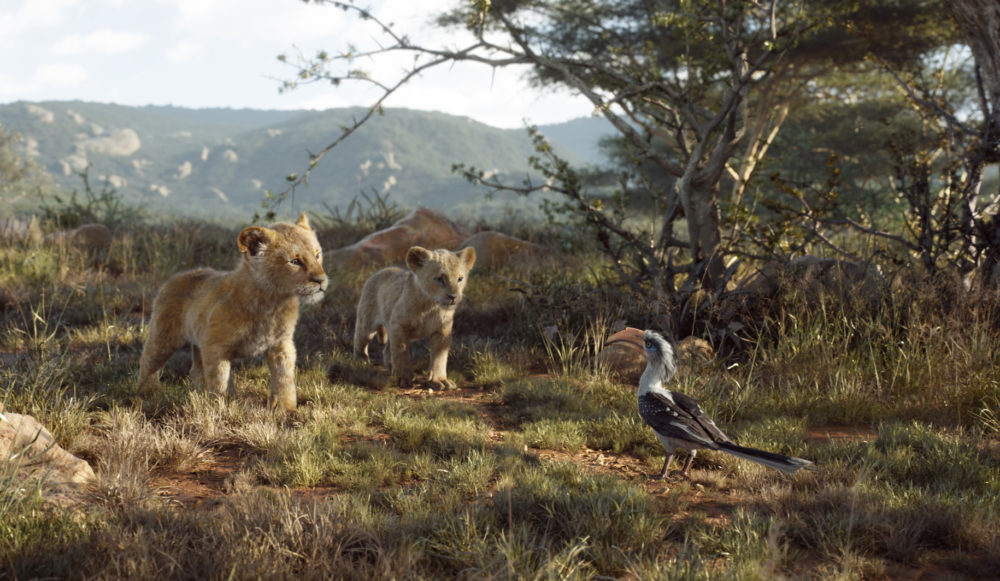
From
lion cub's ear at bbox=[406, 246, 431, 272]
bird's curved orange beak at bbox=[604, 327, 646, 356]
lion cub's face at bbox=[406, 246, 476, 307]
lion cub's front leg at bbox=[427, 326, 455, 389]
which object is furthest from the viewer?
bird's curved orange beak at bbox=[604, 327, 646, 356]

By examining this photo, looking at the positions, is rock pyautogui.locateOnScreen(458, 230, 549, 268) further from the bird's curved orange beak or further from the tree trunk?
the bird's curved orange beak

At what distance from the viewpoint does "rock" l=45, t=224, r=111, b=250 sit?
11133 millimetres

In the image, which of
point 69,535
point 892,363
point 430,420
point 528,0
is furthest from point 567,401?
point 528,0

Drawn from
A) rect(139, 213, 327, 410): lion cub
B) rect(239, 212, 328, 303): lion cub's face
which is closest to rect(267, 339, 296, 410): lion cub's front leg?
rect(139, 213, 327, 410): lion cub

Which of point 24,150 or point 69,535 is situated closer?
point 69,535

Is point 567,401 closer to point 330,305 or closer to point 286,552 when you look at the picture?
point 286,552

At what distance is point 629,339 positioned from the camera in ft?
21.7

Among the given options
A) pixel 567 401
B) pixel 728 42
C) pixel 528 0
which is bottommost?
pixel 567 401

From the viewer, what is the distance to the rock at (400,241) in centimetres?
1122

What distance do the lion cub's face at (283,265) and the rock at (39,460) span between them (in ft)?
5.34

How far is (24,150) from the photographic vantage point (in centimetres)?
13262

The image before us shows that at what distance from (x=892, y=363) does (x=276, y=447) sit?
16.6 ft

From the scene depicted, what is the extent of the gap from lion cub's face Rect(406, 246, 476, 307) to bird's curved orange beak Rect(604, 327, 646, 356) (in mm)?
1750

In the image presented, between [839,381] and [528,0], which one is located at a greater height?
[528,0]
